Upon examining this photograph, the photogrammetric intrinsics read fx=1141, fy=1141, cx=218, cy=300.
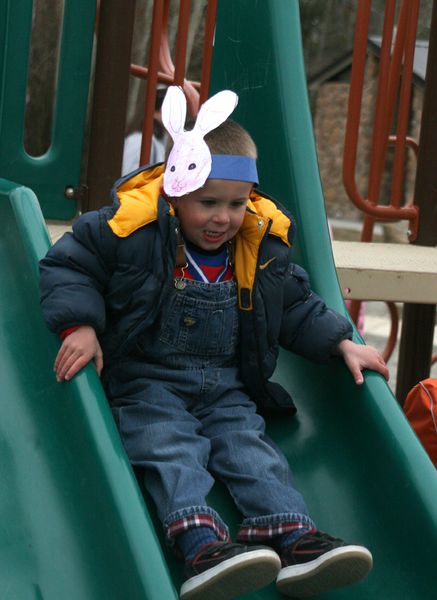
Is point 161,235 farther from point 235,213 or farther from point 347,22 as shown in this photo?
point 347,22

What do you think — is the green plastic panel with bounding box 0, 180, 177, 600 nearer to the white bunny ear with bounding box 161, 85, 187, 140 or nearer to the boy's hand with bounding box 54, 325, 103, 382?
the boy's hand with bounding box 54, 325, 103, 382

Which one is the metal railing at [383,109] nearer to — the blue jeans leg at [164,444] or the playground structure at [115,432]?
the playground structure at [115,432]

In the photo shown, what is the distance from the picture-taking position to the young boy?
7.79 feet

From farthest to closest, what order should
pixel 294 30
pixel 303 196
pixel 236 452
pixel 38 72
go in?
pixel 38 72 < pixel 294 30 < pixel 303 196 < pixel 236 452

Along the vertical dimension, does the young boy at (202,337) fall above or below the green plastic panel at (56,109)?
below

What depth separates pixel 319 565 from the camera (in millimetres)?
2297

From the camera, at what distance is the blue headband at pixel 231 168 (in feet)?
8.38

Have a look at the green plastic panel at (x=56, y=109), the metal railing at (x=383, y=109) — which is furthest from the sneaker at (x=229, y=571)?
the metal railing at (x=383, y=109)

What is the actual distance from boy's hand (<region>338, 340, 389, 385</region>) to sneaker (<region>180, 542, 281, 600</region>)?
671 mm

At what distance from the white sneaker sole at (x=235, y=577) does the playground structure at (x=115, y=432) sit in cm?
8

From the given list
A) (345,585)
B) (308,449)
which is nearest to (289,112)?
(308,449)

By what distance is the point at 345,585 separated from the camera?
7.64 feet

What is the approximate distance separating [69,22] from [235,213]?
1.41 metres

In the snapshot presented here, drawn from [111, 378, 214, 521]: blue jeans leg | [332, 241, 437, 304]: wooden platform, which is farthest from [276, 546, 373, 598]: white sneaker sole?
[332, 241, 437, 304]: wooden platform
